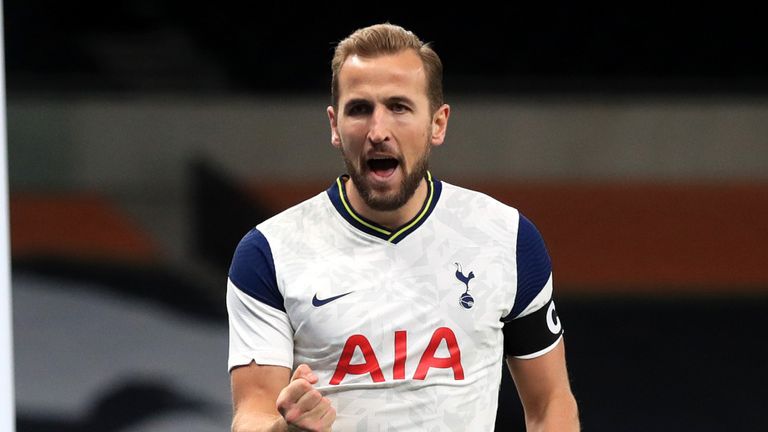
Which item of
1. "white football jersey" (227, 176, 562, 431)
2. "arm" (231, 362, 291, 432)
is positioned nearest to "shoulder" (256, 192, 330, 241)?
"white football jersey" (227, 176, 562, 431)

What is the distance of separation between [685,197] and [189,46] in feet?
8.88

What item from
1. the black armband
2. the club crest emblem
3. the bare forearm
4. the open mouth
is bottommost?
the bare forearm

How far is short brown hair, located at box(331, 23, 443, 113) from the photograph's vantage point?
1.76 metres

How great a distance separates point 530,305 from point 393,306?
0.77ft

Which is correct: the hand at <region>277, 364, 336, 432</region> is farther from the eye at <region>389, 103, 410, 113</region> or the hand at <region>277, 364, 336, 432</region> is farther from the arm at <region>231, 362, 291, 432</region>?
the eye at <region>389, 103, 410, 113</region>

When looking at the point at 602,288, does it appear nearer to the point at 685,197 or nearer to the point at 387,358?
the point at 685,197

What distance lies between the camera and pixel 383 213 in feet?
6.01

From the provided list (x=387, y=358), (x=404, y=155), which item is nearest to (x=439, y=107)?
(x=404, y=155)

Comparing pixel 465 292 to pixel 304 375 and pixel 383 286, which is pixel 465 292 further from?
pixel 304 375

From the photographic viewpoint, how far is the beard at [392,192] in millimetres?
1763

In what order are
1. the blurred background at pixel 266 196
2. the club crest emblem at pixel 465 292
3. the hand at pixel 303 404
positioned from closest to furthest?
the hand at pixel 303 404 → the club crest emblem at pixel 465 292 → the blurred background at pixel 266 196

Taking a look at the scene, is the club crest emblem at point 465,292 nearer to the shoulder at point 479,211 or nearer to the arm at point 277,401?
the shoulder at point 479,211

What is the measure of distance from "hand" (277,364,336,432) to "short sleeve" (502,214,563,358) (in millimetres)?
448

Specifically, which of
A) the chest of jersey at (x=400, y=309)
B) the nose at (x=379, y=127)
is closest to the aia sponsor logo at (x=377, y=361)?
the chest of jersey at (x=400, y=309)
